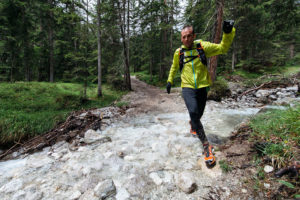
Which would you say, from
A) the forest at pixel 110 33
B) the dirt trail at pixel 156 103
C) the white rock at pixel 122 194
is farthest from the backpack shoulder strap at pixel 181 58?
the forest at pixel 110 33

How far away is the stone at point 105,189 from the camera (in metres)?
1.78

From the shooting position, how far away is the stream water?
1835 mm

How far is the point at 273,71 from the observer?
1551 centimetres

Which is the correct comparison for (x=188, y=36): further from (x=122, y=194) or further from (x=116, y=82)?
(x=116, y=82)

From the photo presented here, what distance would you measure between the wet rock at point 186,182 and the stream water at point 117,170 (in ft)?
Answer: 0.13

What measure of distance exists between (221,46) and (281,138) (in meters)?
1.84

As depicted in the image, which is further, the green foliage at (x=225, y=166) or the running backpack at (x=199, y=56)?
the running backpack at (x=199, y=56)

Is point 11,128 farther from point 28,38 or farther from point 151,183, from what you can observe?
point 28,38

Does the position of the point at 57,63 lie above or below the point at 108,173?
above

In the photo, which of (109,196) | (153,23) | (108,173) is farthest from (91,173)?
(153,23)

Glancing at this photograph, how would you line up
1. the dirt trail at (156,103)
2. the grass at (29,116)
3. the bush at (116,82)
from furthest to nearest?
1. the bush at (116,82)
2. the dirt trail at (156,103)
3. the grass at (29,116)

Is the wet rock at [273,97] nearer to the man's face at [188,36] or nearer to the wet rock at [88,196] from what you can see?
the man's face at [188,36]

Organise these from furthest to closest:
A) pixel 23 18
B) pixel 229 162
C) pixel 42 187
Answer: pixel 23 18 → pixel 229 162 → pixel 42 187

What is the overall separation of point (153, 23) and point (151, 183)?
21.0 metres
